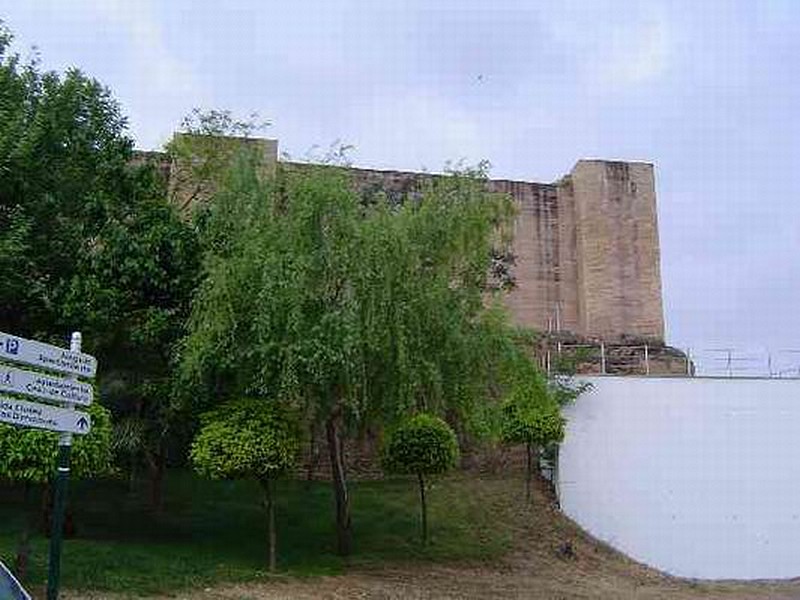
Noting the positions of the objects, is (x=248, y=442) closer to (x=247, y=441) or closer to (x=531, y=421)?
(x=247, y=441)

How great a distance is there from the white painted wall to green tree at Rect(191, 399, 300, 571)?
8.02m

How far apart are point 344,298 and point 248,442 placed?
2.40 meters

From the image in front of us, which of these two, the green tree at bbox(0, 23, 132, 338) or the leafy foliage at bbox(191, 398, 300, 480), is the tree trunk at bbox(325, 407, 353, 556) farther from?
the green tree at bbox(0, 23, 132, 338)

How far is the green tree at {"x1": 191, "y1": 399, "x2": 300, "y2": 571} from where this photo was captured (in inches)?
510

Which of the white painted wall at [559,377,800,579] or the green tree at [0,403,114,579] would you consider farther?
the white painted wall at [559,377,800,579]

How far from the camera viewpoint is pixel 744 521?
1978cm

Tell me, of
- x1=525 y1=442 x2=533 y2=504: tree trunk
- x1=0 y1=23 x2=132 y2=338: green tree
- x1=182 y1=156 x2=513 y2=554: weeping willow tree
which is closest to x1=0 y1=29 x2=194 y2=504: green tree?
x1=0 y1=23 x2=132 y2=338: green tree

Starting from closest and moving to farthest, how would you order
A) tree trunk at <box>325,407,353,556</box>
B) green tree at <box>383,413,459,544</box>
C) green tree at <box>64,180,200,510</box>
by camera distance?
green tree at <box>64,180,200,510</box> → tree trunk at <box>325,407,353,556</box> → green tree at <box>383,413,459,544</box>

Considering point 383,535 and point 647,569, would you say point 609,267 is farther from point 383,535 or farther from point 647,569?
point 383,535

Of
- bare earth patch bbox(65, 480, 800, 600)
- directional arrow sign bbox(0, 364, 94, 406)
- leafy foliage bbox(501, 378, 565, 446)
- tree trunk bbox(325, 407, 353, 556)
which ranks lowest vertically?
bare earth patch bbox(65, 480, 800, 600)

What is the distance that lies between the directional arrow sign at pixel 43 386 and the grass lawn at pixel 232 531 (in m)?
5.04

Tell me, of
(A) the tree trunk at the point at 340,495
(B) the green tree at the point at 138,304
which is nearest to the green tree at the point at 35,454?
(B) the green tree at the point at 138,304

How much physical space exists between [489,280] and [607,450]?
693 cm

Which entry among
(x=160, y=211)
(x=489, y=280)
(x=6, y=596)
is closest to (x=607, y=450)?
(x=489, y=280)
